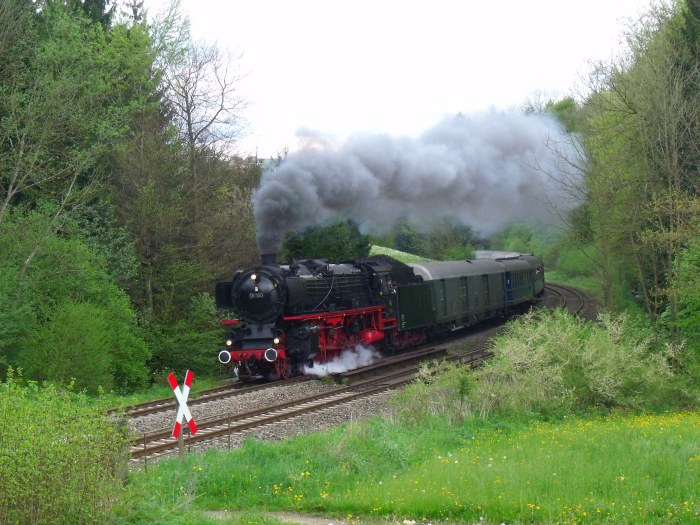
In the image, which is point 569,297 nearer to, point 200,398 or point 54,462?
point 200,398

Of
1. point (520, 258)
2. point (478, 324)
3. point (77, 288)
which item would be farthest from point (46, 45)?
point (520, 258)

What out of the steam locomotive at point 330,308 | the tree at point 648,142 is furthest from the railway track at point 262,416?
the tree at point 648,142

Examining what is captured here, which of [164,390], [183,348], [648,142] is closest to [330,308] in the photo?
[164,390]

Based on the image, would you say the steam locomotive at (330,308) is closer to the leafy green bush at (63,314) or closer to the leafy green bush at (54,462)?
the leafy green bush at (63,314)

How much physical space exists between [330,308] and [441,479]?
42.2ft

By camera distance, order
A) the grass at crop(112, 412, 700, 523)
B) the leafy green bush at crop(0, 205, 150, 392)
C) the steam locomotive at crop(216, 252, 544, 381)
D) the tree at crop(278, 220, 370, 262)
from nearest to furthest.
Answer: the grass at crop(112, 412, 700, 523), the leafy green bush at crop(0, 205, 150, 392), the steam locomotive at crop(216, 252, 544, 381), the tree at crop(278, 220, 370, 262)

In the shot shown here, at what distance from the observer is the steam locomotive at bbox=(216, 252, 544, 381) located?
2056 cm

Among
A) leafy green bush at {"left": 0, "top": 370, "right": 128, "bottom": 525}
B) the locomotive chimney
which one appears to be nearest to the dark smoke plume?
the locomotive chimney

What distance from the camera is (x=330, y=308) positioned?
72.3 ft

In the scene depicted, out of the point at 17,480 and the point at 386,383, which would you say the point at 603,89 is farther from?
the point at 17,480

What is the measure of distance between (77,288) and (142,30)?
14.7 m

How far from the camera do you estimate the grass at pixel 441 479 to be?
8.17m

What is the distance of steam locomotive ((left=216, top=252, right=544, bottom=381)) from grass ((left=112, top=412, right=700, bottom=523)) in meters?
8.62

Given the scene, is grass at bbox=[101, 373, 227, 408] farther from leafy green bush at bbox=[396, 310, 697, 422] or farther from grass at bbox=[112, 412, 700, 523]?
grass at bbox=[112, 412, 700, 523]
